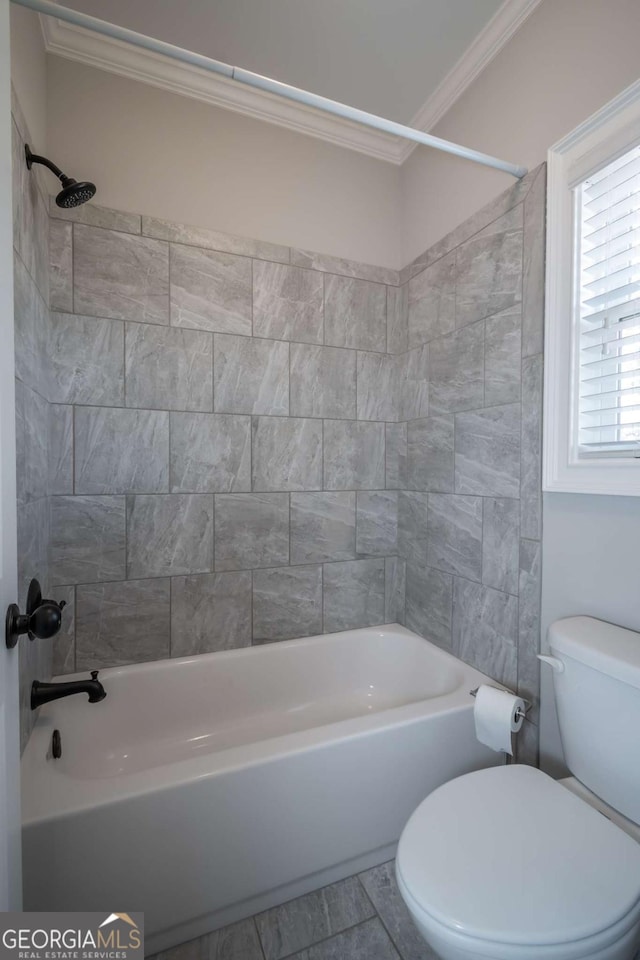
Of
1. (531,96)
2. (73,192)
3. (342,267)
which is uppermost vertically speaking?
(531,96)

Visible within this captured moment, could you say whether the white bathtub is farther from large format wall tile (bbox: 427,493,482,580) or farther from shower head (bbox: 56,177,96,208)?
shower head (bbox: 56,177,96,208)

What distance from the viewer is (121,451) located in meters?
1.76

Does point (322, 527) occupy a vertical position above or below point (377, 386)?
below

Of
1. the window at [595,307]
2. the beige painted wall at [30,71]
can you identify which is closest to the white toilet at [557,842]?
the window at [595,307]

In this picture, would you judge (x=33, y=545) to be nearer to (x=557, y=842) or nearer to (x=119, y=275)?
(x=119, y=275)

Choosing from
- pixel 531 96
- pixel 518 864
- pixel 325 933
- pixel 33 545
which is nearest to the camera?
pixel 518 864

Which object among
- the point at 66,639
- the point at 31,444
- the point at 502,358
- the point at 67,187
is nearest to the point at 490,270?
the point at 502,358

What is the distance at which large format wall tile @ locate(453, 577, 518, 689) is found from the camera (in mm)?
1613

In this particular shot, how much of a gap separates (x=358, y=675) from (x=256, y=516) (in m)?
0.93

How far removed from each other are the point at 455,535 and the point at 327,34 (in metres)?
2.00

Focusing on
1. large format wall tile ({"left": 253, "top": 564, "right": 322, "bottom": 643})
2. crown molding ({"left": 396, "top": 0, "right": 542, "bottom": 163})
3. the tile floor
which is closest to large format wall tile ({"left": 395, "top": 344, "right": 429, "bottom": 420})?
large format wall tile ({"left": 253, "top": 564, "right": 322, "bottom": 643})

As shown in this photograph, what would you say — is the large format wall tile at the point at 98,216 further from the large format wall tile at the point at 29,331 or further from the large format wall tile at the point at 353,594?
the large format wall tile at the point at 353,594

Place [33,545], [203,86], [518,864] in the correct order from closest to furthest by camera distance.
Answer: [518,864] < [33,545] < [203,86]

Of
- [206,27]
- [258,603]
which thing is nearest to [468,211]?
[206,27]
